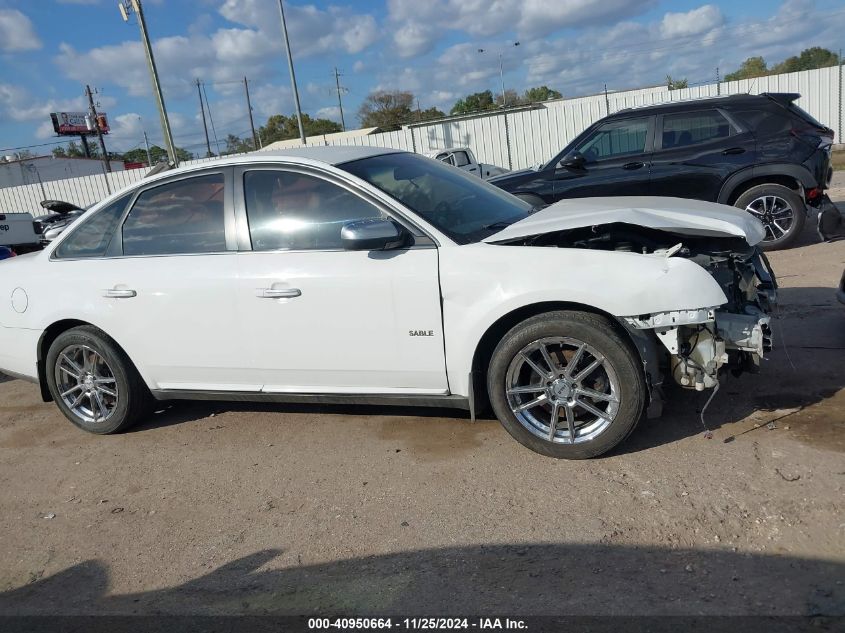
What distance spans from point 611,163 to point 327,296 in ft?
19.4

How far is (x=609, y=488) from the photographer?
11.1 ft

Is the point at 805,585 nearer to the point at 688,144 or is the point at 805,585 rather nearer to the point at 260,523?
the point at 260,523

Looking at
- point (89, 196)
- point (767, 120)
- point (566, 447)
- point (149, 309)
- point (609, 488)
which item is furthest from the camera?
point (89, 196)

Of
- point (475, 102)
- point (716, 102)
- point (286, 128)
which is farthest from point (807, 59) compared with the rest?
point (716, 102)

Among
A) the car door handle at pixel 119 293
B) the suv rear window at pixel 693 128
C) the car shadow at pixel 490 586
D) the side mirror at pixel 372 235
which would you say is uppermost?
the suv rear window at pixel 693 128

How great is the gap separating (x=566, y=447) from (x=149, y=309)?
8.96 ft

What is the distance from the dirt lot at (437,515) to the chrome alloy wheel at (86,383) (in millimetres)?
228

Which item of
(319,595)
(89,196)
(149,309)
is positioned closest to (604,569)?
(319,595)

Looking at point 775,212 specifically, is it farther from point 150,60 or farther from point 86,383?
point 150,60

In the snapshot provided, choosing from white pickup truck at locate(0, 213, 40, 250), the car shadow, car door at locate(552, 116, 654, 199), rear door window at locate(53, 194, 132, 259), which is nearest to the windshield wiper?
the car shadow

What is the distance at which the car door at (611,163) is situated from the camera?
853cm

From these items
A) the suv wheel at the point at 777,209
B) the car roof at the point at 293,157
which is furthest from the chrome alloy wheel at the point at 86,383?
the suv wheel at the point at 777,209

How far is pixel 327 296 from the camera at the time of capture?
3.90 meters

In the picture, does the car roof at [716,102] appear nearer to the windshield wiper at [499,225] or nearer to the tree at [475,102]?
Result: the windshield wiper at [499,225]
